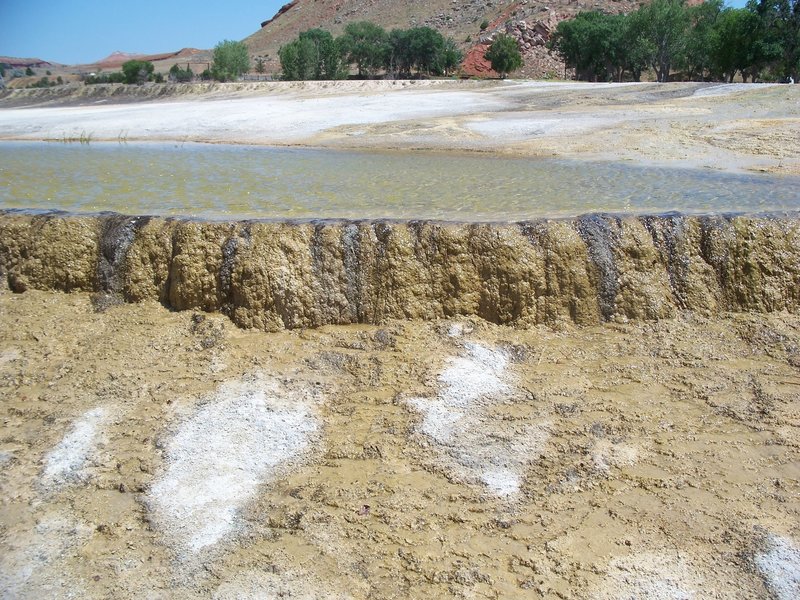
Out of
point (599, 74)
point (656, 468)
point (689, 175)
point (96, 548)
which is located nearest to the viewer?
point (96, 548)

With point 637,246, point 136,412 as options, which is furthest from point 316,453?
point 637,246

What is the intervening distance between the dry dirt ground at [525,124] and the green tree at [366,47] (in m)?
27.1

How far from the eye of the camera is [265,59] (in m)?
75.4

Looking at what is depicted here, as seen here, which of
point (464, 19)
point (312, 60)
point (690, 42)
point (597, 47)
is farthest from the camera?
point (464, 19)

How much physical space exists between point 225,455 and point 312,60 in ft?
147

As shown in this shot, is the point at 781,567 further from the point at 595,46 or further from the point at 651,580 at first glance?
the point at 595,46

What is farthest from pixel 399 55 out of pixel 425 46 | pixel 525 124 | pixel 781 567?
pixel 781 567

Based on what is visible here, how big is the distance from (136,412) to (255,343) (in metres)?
1.12

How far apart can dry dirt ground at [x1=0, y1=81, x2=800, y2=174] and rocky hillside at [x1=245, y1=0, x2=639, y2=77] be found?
38.5 m

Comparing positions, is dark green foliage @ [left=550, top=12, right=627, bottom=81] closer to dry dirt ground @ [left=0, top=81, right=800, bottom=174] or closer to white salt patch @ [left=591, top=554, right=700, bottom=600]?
dry dirt ground @ [left=0, top=81, right=800, bottom=174]

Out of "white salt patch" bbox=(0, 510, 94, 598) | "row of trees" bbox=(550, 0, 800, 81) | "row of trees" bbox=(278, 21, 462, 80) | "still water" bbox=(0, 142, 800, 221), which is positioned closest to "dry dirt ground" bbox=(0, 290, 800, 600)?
"white salt patch" bbox=(0, 510, 94, 598)

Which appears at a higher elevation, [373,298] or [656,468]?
[373,298]

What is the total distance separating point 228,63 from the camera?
50781mm

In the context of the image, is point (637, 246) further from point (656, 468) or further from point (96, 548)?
point (96, 548)
